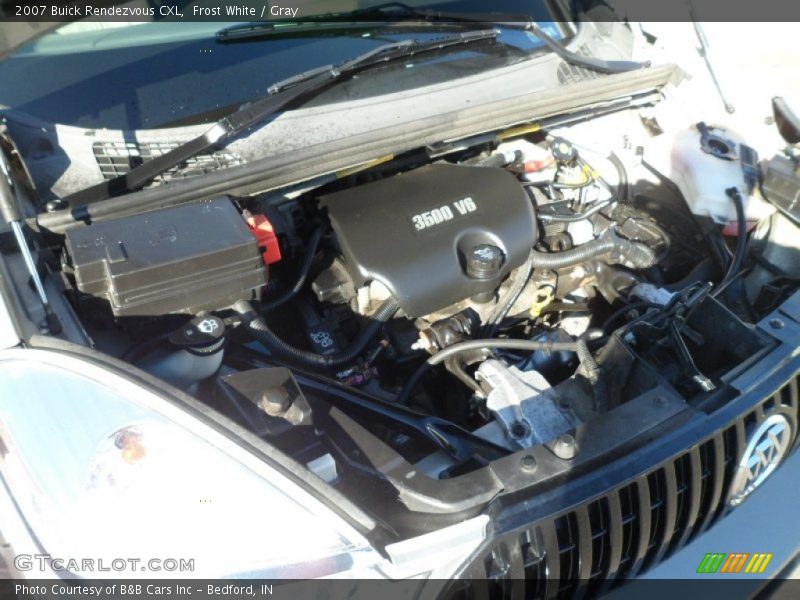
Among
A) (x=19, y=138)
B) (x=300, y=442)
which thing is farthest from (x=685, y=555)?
(x=19, y=138)

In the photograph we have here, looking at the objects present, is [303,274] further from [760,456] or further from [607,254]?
[760,456]

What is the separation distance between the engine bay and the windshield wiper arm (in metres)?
0.26

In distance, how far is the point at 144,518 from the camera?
1330 millimetres

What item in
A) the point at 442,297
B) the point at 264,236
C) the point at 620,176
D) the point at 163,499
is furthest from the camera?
the point at 620,176

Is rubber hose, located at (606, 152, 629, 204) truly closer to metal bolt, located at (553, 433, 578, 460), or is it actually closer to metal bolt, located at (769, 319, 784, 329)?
metal bolt, located at (769, 319, 784, 329)

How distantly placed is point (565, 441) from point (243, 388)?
0.67 meters

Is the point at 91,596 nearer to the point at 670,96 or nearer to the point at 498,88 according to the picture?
the point at 498,88

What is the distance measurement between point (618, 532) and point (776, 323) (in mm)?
747

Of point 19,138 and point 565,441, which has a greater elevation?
point 19,138

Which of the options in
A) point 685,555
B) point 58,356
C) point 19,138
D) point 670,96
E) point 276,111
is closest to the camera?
point 58,356

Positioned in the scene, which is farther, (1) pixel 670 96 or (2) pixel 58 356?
(1) pixel 670 96

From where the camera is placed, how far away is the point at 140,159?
6.17 ft

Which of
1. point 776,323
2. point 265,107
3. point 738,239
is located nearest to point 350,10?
point 265,107

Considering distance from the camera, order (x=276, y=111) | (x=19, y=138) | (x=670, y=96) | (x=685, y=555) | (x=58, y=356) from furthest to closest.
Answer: (x=670, y=96) < (x=276, y=111) < (x=19, y=138) < (x=685, y=555) < (x=58, y=356)
